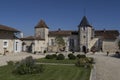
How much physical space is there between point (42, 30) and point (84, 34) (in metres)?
11.8

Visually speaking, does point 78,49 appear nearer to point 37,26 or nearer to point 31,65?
point 37,26

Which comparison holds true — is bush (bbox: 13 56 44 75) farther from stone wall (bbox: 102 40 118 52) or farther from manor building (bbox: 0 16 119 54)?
stone wall (bbox: 102 40 118 52)

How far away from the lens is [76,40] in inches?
2291

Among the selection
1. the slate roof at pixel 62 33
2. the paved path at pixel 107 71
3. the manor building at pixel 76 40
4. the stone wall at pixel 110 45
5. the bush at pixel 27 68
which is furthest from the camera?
the slate roof at pixel 62 33

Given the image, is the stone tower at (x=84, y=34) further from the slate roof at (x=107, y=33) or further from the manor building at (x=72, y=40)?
the slate roof at (x=107, y=33)

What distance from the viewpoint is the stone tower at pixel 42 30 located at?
189 feet

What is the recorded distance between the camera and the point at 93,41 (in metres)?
57.7

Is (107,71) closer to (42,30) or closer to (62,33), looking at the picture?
(42,30)

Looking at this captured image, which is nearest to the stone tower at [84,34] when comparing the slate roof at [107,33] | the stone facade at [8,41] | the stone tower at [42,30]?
the slate roof at [107,33]

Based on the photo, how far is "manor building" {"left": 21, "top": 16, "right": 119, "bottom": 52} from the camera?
5522 centimetres

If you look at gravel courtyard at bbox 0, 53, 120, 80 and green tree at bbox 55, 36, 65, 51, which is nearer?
→ gravel courtyard at bbox 0, 53, 120, 80

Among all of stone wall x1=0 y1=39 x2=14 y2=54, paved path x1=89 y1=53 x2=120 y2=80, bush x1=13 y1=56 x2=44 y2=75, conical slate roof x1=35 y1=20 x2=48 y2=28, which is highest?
conical slate roof x1=35 y1=20 x2=48 y2=28

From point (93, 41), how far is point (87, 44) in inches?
101

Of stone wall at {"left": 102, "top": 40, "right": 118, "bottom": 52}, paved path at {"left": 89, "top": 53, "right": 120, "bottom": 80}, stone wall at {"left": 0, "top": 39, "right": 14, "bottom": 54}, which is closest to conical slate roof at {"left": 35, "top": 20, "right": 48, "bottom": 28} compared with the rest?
stone wall at {"left": 102, "top": 40, "right": 118, "bottom": 52}
